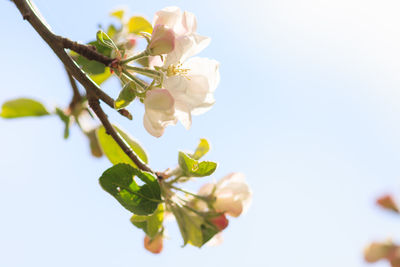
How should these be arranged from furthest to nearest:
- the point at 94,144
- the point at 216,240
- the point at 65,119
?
the point at 94,144 → the point at 65,119 → the point at 216,240

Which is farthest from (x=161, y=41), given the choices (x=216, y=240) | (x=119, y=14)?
(x=119, y=14)

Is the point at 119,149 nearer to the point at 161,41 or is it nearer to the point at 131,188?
the point at 131,188

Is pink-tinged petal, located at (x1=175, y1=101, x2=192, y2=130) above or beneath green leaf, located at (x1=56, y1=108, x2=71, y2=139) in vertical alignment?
above

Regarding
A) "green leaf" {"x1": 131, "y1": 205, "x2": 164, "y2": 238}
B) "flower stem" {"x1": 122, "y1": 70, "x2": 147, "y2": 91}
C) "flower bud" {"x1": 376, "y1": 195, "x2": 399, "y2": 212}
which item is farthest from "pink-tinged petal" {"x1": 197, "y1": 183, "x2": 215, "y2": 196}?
"flower bud" {"x1": 376, "y1": 195, "x2": 399, "y2": 212}

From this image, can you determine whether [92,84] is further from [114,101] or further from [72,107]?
[72,107]

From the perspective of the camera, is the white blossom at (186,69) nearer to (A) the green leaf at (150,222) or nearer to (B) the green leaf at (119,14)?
(A) the green leaf at (150,222)

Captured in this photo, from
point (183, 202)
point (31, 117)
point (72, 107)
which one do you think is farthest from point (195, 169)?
point (31, 117)

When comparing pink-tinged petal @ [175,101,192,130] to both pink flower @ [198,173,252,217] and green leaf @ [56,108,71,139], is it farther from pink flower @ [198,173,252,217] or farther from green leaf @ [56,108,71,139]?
green leaf @ [56,108,71,139]
